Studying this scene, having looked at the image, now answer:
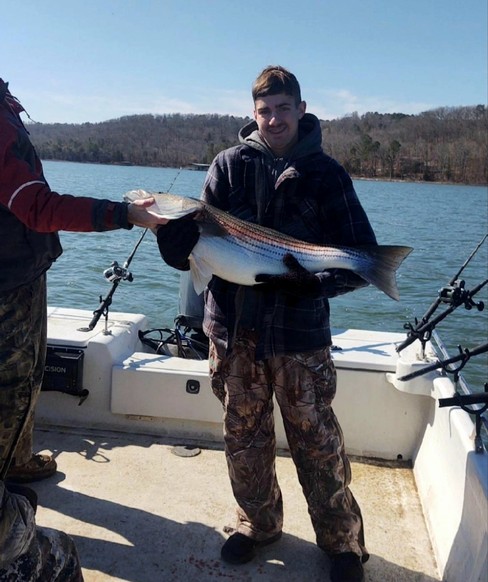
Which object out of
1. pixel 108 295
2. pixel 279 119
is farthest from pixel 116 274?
pixel 279 119

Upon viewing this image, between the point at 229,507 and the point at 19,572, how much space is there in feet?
5.39

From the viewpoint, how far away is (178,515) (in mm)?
3547

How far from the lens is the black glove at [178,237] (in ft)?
8.89

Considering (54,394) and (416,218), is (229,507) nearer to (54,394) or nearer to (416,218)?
(54,394)

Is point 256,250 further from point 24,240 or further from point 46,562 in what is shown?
point 46,562

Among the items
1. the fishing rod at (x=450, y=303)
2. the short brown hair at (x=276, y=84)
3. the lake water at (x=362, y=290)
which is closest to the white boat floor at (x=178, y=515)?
the fishing rod at (x=450, y=303)

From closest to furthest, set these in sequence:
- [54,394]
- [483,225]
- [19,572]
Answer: [19,572] → [54,394] → [483,225]

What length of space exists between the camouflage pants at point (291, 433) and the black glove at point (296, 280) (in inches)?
12.6

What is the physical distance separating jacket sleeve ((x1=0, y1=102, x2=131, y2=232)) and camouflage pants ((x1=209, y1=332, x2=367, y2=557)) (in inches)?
34.8

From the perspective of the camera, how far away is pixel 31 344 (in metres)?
2.85

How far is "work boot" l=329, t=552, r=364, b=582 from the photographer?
2941mm

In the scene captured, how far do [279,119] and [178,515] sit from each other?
7.62 ft

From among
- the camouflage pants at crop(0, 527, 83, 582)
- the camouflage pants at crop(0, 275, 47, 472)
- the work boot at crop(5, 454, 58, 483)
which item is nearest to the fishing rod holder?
the camouflage pants at crop(0, 527, 83, 582)

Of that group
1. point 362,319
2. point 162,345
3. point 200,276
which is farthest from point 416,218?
point 200,276
